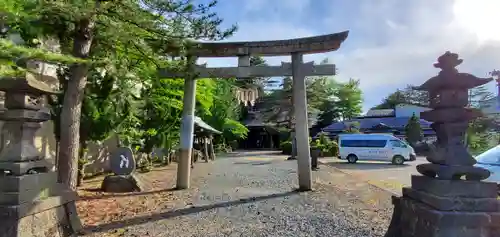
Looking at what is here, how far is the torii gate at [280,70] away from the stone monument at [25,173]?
4.18m

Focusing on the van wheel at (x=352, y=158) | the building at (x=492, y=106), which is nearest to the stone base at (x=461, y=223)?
the van wheel at (x=352, y=158)

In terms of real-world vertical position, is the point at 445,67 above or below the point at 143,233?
above

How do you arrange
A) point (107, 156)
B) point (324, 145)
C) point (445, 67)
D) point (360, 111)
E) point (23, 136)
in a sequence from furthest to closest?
point (360, 111)
point (324, 145)
point (107, 156)
point (23, 136)
point (445, 67)

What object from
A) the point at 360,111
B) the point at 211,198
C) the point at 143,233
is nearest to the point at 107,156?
the point at 211,198

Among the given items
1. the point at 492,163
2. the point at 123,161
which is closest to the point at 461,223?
the point at 492,163

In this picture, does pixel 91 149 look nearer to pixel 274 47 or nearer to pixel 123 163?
pixel 123 163

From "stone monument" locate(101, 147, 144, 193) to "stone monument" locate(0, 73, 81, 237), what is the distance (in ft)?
14.3

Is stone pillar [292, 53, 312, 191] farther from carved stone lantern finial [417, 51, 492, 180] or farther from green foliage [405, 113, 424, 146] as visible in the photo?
green foliage [405, 113, 424, 146]

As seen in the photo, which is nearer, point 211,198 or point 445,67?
point 445,67

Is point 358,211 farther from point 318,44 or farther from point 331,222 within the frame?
point 318,44

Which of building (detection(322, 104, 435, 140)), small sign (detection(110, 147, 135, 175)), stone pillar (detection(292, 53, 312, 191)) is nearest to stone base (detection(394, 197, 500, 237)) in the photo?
stone pillar (detection(292, 53, 312, 191))

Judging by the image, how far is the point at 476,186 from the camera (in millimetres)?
3443

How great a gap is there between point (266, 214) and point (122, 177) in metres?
4.44

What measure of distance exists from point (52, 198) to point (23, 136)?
33.4 inches
